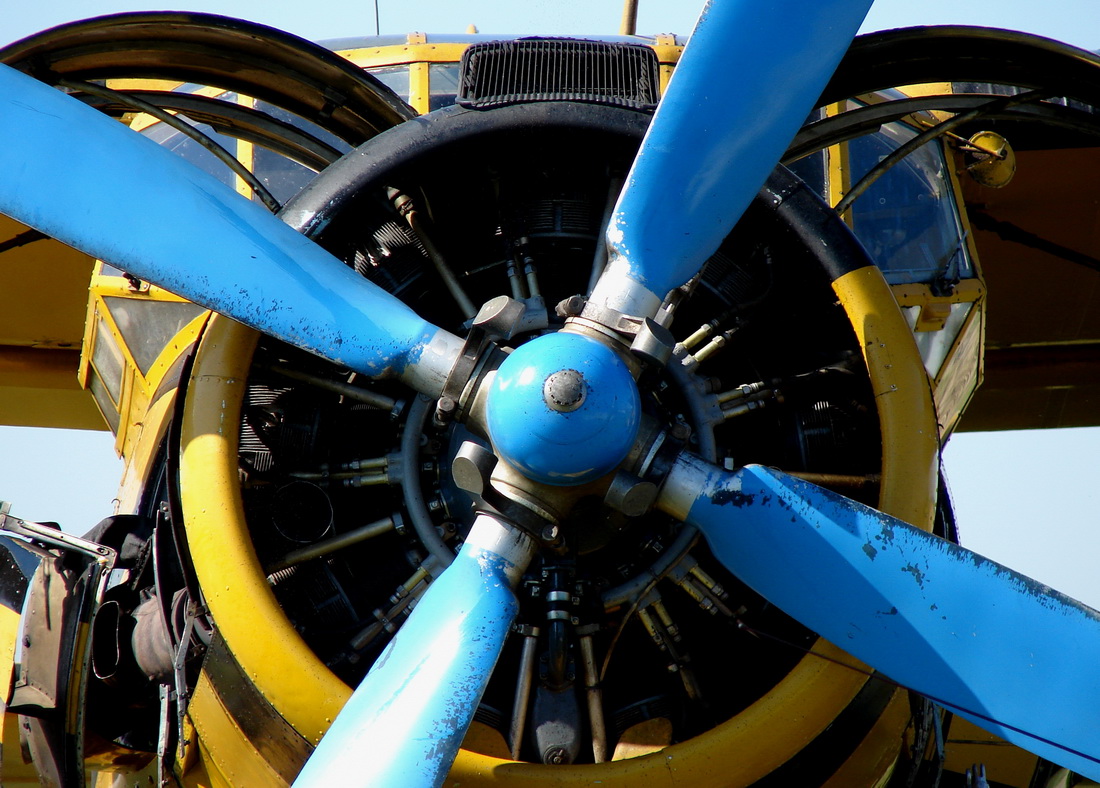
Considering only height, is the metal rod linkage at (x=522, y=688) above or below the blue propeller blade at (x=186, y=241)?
below

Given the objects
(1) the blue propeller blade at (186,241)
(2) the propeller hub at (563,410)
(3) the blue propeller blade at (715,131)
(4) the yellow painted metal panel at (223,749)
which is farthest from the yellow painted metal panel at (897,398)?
(4) the yellow painted metal panel at (223,749)

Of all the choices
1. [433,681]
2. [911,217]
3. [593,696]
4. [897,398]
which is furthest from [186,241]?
[911,217]

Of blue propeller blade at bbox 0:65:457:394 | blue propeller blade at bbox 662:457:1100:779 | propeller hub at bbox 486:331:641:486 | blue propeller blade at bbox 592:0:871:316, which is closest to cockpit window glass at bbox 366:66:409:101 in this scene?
blue propeller blade at bbox 0:65:457:394

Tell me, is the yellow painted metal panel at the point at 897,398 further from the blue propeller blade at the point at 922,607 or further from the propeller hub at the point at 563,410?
the propeller hub at the point at 563,410

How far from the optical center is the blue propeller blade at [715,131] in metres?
3.82

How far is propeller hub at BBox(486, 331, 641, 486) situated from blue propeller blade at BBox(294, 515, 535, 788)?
30 cm

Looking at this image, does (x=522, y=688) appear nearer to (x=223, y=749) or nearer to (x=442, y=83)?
(x=223, y=749)

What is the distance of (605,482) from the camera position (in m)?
3.81

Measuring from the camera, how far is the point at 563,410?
11.7 ft

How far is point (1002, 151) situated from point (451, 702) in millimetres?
4346

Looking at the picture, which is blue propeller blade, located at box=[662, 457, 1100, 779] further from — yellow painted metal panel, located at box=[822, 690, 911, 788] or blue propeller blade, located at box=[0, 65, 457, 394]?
blue propeller blade, located at box=[0, 65, 457, 394]

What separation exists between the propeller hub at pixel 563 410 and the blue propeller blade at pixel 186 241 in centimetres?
40

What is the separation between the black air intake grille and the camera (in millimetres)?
4418

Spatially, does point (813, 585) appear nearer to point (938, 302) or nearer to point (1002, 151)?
point (938, 302)
